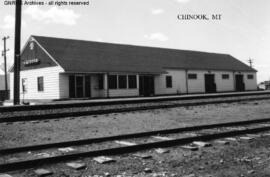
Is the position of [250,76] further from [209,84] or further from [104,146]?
[104,146]

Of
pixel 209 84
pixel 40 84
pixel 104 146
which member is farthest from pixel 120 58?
pixel 104 146

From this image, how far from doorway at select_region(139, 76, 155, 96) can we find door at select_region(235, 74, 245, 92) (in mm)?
14762

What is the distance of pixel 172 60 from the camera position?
128 ft

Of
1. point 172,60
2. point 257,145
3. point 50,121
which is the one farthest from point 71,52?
point 257,145

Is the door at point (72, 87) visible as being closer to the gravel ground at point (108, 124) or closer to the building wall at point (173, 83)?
the building wall at point (173, 83)

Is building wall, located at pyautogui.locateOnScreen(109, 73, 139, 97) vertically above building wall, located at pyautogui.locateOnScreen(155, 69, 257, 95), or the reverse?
building wall, located at pyautogui.locateOnScreen(155, 69, 257, 95)

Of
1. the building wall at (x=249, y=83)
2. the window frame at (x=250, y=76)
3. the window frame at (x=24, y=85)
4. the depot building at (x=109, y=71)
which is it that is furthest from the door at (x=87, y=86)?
the window frame at (x=250, y=76)

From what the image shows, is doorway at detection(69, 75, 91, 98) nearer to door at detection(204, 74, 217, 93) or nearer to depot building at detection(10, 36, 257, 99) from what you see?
depot building at detection(10, 36, 257, 99)

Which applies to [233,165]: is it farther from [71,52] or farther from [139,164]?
[71,52]

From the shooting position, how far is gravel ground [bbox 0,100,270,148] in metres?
9.02

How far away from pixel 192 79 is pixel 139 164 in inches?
1300

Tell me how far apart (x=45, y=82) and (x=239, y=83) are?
88.2ft

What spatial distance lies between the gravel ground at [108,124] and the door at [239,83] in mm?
28326

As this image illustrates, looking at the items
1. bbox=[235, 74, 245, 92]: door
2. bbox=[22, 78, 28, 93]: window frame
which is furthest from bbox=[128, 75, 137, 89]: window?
bbox=[235, 74, 245, 92]: door
